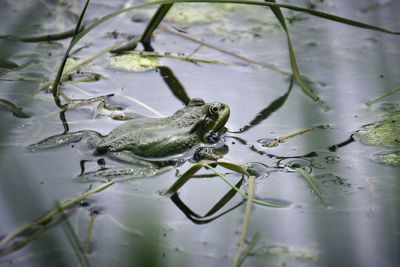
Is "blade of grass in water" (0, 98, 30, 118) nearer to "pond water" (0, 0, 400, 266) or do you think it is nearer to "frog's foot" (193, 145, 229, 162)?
"pond water" (0, 0, 400, 266)

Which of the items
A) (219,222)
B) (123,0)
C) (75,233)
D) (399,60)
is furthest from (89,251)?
(123,0)

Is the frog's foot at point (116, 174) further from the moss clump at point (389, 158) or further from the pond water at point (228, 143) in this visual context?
the moss clump at point (389, 158)

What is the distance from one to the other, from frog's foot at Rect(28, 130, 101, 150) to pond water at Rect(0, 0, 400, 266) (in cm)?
7

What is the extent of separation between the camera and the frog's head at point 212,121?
3.16 m

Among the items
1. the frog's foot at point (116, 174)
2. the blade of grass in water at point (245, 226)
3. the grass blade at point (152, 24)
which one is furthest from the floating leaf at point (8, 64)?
the blade of grass in water at point (245, 226)

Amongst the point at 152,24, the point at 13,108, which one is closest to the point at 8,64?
the point at 13,108

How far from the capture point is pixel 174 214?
7.95ft

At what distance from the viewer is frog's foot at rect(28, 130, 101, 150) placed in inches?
119

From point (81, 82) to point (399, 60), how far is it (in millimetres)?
2740

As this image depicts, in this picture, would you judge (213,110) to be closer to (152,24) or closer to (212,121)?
(212,121)

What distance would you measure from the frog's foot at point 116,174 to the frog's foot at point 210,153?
1.19 ft

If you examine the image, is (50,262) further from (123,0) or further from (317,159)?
(123,0)

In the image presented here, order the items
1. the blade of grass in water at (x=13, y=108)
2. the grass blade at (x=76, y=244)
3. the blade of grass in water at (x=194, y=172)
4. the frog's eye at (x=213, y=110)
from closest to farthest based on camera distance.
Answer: the grass blade at (x=76, y=244) → the blade of grass in water at (x=194, y=172) → the frog's eye at (x=213, y=110) → the blade of grass in water at (x=13, y=108)

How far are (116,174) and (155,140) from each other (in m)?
0.38
